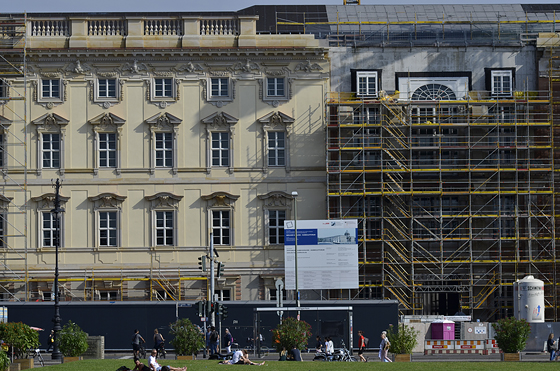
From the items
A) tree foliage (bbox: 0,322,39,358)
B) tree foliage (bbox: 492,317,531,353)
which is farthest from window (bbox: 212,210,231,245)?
tree foliage (bbox: 492,317,531,353)

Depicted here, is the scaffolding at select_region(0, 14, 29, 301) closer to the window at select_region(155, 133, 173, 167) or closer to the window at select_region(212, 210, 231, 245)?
the window at select_region(155, 133, 173, 167)

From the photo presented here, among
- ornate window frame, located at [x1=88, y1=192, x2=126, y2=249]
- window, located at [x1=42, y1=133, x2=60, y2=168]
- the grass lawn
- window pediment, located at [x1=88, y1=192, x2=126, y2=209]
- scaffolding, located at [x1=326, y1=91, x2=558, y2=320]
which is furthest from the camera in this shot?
window, located at [x1=42, y1=133, x2=60, y2=168]

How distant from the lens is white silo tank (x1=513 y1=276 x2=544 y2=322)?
183 feet

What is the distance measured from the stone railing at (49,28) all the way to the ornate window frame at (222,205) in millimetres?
13391

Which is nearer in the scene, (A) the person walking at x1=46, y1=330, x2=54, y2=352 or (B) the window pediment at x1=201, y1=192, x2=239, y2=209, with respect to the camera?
(A) the person walking at x1=46, y1=330, x2=54, y2=352

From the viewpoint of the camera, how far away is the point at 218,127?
61531mm

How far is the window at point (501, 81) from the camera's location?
62375 mm

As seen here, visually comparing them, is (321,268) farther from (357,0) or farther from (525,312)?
(357,0)

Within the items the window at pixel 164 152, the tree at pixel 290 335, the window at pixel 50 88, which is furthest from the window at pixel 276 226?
the tree at pixel 290 335

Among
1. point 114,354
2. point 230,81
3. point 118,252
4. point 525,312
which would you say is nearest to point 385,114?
A: point 230,81

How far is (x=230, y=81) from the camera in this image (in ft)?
202

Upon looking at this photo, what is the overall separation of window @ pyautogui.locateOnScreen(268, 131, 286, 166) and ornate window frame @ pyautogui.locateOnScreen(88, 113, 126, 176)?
8.96 m

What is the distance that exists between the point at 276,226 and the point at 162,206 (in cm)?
696

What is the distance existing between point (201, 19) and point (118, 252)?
15131mm
